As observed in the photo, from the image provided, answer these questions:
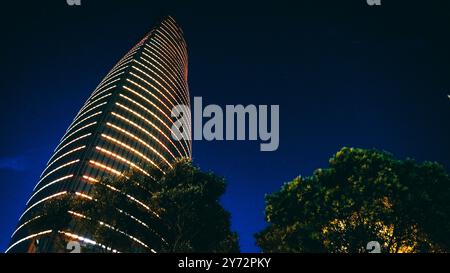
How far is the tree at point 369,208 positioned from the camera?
70.9 ft

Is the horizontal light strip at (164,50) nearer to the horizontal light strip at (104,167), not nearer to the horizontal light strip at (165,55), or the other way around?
the horizontal light strip at (165,55)

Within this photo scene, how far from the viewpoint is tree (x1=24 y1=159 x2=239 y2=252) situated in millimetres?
29672

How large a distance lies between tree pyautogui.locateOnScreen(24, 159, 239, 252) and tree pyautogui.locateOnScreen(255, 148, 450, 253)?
7.92 meters

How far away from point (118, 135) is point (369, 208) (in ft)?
234

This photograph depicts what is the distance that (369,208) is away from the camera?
70.1 ft

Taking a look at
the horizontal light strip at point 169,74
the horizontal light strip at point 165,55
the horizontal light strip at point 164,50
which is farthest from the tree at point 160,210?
the horizontal light strip at point 164,50

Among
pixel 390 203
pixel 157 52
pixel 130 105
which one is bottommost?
pixel 390 203

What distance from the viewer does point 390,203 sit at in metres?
21.6

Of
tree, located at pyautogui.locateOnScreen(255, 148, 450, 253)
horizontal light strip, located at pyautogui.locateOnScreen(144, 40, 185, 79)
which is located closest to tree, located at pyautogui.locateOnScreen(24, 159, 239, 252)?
tree, located at pyautogui.locateOnScreen(255, 148, 450, 253)

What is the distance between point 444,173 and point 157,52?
10252 cm

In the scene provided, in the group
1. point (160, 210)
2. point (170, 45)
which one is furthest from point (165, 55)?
point (160, 210)

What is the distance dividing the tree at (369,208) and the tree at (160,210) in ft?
26.0
